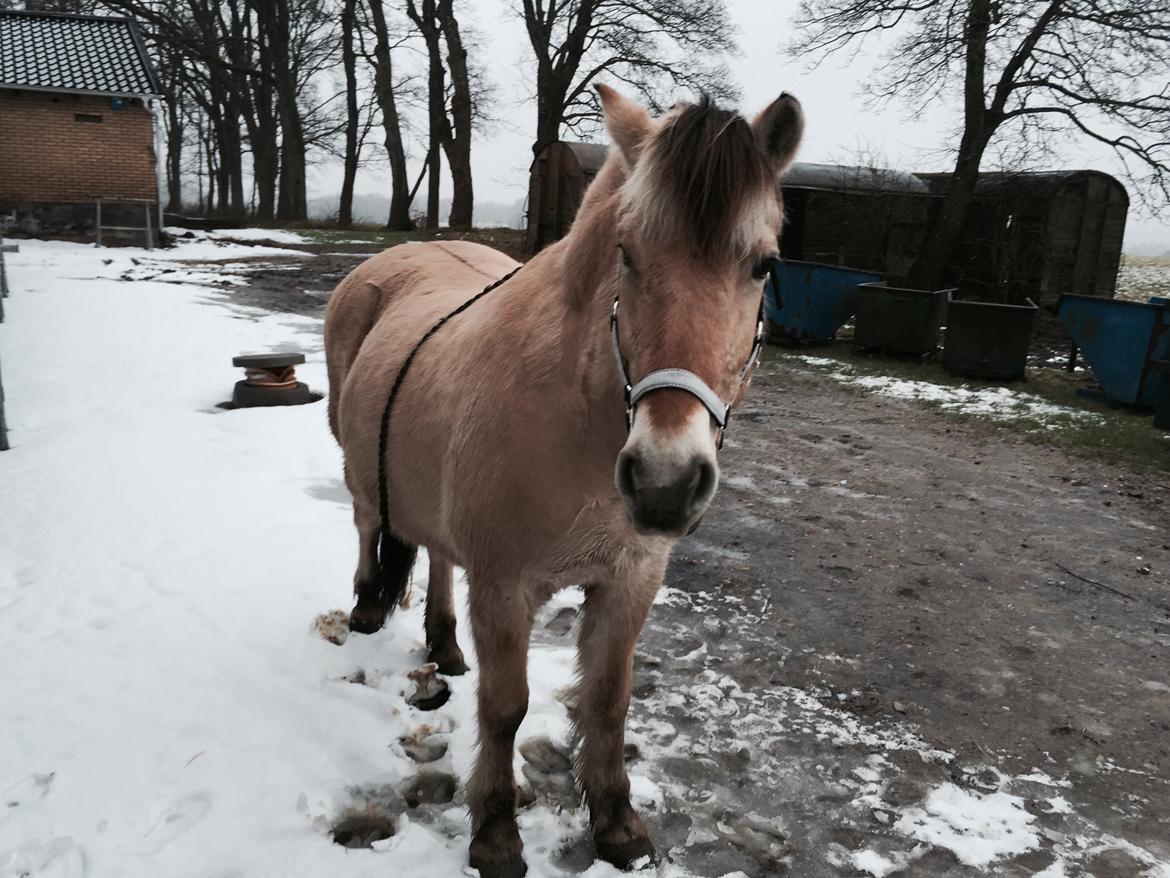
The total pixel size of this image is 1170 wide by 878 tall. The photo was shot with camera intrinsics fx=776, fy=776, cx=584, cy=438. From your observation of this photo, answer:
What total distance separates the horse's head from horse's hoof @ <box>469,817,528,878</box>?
1255 millimetres

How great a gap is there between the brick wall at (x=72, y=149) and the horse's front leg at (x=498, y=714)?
67.2 ft

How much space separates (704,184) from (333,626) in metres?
2.63

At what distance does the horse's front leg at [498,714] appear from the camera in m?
2.12

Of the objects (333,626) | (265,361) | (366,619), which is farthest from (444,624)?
(265,361)

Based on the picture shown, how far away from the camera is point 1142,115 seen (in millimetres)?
12023

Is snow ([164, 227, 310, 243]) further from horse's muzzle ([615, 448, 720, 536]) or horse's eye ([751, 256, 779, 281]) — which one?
horse's muzzle ([615, 448, 720, 536])

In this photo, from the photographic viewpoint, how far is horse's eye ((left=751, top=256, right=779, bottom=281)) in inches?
63.7

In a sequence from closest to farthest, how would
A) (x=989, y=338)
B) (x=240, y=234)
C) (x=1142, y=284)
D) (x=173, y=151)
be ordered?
(x=989, y=338) → (x=1142, y=284) → (x=240, y=234) → (x=173, y=151)

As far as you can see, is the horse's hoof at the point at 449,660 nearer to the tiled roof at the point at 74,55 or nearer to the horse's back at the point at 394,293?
the horse's back at the point at 394,293

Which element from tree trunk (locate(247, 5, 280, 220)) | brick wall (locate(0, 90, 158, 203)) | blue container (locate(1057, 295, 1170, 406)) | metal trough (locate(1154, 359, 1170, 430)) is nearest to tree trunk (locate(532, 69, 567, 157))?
brick wall (locate(0, 90, 158, 203))

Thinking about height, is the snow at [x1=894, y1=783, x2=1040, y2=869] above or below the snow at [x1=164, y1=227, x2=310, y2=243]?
below

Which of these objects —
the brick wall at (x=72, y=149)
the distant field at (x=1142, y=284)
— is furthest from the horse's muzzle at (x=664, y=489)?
the brick wall at (x=72, y=149)

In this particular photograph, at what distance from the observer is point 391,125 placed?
28422 millimetres

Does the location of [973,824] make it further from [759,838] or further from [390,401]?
[390,401]
